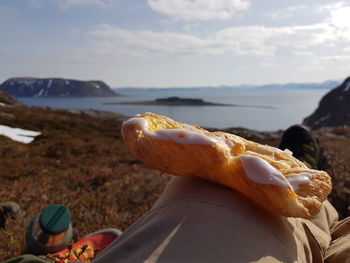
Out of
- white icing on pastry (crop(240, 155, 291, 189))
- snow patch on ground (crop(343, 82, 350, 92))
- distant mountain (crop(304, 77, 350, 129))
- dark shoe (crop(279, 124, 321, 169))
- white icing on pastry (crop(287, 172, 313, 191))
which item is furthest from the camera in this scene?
snow patch on ground (crop(343, 82, 350, 92))

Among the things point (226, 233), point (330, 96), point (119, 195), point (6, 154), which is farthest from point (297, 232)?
point (330, 96)

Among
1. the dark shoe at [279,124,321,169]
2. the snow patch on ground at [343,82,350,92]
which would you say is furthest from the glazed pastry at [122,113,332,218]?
the snow patch on ground at [343,82,350,92]

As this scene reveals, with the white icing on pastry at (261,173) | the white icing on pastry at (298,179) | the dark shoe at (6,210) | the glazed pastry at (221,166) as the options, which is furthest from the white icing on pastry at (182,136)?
the dark shoe at (6,210)

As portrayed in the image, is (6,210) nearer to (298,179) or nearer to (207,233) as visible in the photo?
(207,233)

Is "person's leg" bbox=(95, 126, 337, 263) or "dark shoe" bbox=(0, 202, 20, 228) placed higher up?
"person's leg" bbox=(95, 126, 337, 263)

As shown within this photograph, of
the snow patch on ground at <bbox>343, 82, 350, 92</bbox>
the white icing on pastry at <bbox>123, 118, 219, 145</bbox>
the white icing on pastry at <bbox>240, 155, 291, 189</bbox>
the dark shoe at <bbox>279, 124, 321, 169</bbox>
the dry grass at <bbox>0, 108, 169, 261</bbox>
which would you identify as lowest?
the dry grass at <bbox>0, 108, 169, 261</bbox>

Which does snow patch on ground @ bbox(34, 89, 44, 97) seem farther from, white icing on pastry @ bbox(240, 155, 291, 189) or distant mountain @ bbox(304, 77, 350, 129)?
distant mountain @ bbox(304, 77, 350, 129)
